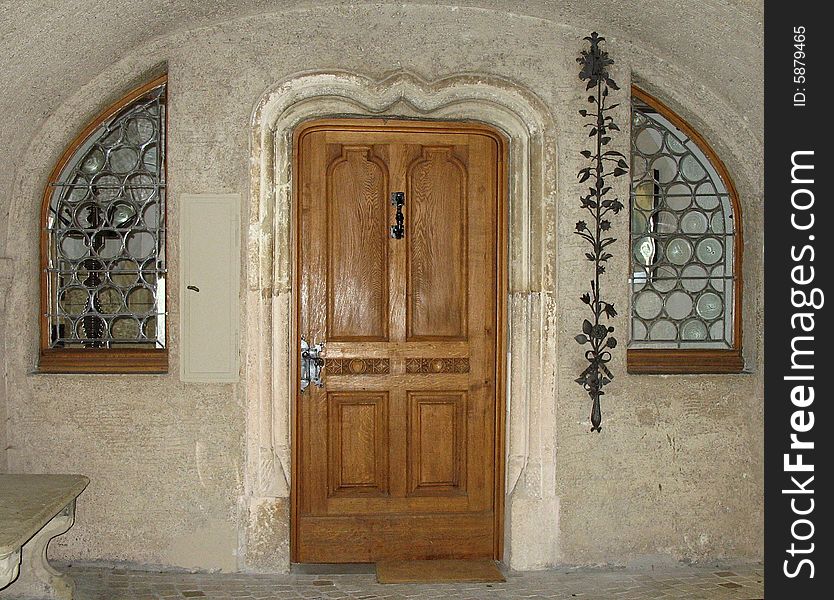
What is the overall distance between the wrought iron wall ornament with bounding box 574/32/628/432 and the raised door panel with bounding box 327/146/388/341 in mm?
1020

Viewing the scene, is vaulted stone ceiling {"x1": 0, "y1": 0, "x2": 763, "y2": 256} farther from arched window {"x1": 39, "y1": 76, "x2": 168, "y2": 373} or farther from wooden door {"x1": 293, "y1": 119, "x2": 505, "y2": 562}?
wooden door {"x1": 293, "y1": 119, "x2": 505, "y2": 562}

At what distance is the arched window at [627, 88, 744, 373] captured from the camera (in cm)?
503

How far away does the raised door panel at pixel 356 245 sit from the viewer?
4.89 metres

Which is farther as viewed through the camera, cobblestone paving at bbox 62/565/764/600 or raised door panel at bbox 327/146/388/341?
raised door panel at bbox 327/146/388/341

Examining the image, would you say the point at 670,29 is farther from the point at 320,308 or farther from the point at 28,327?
the point at 28,327

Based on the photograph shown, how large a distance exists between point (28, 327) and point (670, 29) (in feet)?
11.4

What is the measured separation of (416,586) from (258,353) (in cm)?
138

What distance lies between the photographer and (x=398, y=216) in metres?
4.90

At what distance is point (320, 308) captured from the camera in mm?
4906

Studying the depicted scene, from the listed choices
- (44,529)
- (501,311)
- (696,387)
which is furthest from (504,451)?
(44,529)

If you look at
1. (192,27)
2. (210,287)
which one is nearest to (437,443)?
(210,287)

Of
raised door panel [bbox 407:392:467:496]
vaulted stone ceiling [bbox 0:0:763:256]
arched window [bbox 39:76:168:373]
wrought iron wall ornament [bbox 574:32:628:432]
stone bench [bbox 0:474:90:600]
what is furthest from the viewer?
raised door panel [bbox 407:392:467:496]

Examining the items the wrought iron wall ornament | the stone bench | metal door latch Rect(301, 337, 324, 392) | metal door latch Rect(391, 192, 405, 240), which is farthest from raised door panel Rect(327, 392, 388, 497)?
the stone bench

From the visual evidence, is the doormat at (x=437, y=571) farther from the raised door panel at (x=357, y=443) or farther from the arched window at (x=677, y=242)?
the arched window at (x=677, y=242)
